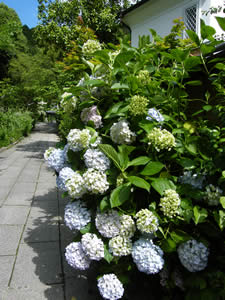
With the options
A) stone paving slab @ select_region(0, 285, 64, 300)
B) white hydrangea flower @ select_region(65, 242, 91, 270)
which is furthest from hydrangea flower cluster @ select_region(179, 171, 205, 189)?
stone paving slab @ select_region(0, 285, 64, 300)

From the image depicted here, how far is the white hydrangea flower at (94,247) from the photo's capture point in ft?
4.66

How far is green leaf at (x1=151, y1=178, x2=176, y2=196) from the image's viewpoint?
1.30m

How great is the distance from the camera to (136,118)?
1.47m

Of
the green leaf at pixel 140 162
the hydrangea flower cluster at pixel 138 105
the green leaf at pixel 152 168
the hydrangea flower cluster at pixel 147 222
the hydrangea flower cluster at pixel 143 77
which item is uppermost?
the hydrangea flower cluster at pixel 143 77

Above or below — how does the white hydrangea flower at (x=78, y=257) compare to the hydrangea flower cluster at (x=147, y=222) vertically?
below

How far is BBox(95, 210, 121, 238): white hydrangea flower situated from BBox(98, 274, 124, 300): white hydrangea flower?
0.25 metres

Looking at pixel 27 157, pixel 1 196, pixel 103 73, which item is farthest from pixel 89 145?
pixel 27 157

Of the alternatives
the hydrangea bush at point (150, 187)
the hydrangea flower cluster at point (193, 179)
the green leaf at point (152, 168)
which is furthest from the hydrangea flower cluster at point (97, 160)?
the hydrangea flower cluster at point (193, 179)

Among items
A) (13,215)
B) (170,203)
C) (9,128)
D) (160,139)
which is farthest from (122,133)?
(9,128)

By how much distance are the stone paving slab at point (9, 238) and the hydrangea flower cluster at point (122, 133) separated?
6.27 feet

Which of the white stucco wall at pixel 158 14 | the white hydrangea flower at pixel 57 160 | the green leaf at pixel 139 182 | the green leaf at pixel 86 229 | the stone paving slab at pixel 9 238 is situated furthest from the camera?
Result: the white stucco wall at pixel 158 14

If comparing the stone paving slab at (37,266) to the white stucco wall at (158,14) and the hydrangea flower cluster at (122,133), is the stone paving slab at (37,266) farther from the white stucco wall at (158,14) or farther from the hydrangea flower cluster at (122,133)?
the white stucco wall at (158,14)

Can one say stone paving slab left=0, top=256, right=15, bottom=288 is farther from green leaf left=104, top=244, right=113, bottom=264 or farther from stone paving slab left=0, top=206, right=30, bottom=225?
green leaf left=104, top=244, right=113, bottom=264

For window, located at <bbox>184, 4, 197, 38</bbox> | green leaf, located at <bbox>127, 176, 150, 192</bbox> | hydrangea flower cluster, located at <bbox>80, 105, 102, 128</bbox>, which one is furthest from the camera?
window, located at <bbox>184, 4, 197, 38</bbox>
